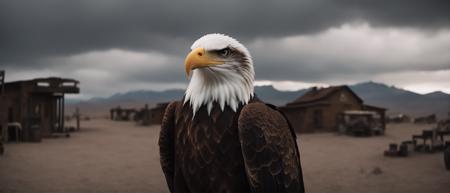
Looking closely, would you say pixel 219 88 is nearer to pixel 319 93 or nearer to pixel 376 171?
pixel 376 171

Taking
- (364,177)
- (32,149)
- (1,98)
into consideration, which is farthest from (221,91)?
(1,98)

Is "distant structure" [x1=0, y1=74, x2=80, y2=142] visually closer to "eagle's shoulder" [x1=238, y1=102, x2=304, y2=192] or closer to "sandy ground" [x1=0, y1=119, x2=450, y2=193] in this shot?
"sandy ground" [x1=0, y1=119, x2=450, y2=193]

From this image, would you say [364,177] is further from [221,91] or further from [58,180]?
[221,91]

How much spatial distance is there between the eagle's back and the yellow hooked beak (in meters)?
0.38

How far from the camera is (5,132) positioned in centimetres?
2311

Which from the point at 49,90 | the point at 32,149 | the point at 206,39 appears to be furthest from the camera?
the point at 49,90

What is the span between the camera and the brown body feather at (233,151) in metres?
3.30

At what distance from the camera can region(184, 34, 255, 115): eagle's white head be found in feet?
11.0

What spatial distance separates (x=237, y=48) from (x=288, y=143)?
99cm

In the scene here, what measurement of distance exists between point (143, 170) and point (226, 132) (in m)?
11.4

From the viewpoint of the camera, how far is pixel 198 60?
327 cm

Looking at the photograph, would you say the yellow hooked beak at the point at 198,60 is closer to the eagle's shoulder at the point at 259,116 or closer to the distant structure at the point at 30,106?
the eagle's shoulder at the point at 259,116

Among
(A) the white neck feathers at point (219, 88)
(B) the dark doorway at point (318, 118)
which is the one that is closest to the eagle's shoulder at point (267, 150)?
(A) the white neck feathers at point (219, 88)

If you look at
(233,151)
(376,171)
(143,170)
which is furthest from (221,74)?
(376,171)
